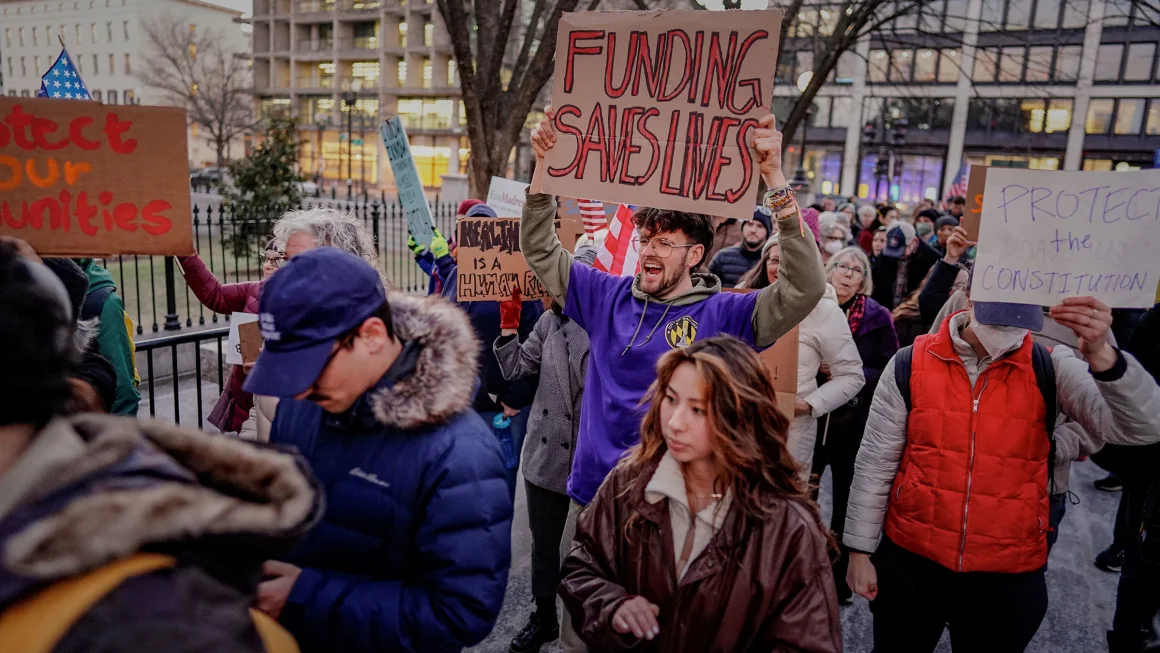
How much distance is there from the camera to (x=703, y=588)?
192cm

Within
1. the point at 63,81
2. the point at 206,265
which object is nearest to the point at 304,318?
the point at 63,81

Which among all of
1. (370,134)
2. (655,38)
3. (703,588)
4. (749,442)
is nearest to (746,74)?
(655,38)

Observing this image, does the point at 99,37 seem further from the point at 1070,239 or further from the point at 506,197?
the point at 1070,239

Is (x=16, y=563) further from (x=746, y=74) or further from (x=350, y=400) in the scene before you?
(x=746, y=74)

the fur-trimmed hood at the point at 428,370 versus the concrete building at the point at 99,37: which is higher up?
the concrete building at the point at 99,37

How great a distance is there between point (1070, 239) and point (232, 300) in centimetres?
383

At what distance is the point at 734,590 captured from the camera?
192 centimetres

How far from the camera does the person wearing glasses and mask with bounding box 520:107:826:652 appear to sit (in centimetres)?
274

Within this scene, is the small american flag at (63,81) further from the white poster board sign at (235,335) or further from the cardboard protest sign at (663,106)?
the cardboard protest sign at (663,106)

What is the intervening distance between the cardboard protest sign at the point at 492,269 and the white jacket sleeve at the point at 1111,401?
8.18 feet

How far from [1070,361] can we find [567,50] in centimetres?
232

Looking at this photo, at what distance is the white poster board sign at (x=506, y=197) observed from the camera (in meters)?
6.06

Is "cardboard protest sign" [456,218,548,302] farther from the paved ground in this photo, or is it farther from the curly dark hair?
the paved ground

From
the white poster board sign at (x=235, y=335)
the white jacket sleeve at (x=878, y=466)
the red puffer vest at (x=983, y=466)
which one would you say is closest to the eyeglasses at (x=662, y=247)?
the white jacket sleeve at (x=878, y=466)
